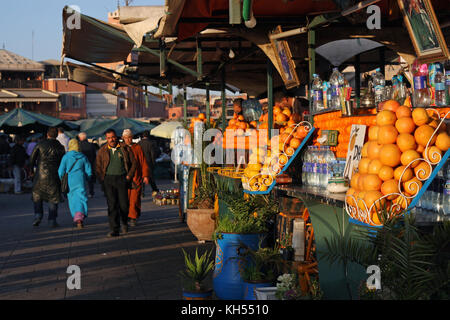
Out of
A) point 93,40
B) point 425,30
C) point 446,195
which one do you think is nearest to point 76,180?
point 93,40

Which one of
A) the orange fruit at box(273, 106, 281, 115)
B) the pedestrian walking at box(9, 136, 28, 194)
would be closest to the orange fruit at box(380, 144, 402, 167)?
the orange fruit at box(273, 106, 281, 115)

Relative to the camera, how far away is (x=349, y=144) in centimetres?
554

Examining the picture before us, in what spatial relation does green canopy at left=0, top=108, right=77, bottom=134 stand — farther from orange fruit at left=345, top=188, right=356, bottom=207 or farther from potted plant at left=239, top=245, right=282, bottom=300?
orange fruit at left=345, top=188, right=356, bottom=207

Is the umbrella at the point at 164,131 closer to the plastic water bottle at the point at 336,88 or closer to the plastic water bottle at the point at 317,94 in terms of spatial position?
the plastic water bottle at the point at 317,94

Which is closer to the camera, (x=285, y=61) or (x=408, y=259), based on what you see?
(x=408, y=259)

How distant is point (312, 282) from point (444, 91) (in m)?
2.02

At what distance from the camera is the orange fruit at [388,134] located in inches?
169

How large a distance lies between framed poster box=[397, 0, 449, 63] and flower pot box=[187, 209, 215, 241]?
5.49 meters

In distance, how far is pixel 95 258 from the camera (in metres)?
9.42

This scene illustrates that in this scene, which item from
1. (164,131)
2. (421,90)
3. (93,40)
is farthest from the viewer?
(164,131)

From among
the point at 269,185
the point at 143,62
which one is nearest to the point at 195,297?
the point at 269,185

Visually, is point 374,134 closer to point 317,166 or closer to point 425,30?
point 425,30

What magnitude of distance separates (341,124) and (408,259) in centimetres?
262

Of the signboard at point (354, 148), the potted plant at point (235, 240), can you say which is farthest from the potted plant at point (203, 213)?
the signboard at point (354, 148)
